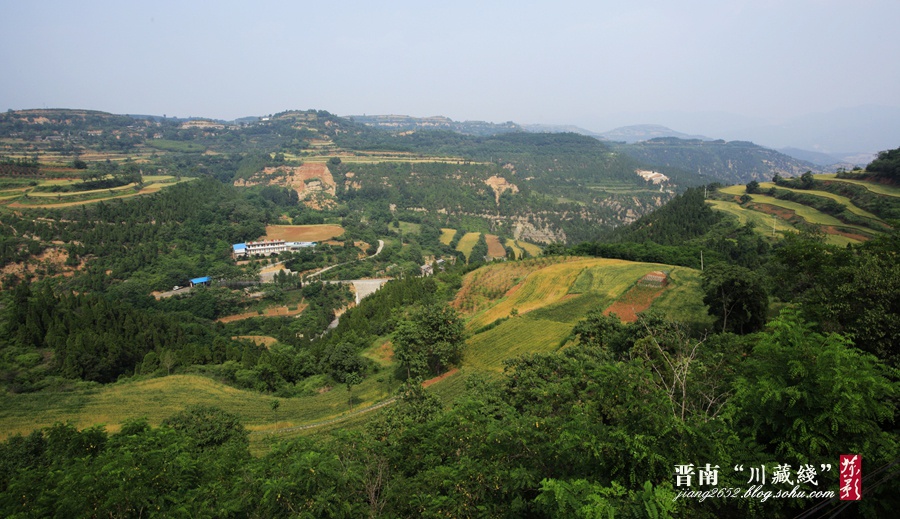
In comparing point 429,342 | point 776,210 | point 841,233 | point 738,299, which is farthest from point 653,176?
point 429,342

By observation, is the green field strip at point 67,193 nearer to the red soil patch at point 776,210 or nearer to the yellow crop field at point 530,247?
the yellow crop field at point 530,247

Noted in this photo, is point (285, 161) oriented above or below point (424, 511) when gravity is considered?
above

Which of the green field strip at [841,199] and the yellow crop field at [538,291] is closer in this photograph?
the yellow crop field at [538,291]

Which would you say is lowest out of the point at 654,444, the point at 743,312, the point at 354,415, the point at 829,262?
the point at 354,415

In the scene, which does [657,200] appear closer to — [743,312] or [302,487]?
[743,312]

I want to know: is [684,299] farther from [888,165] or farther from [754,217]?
[888,165]

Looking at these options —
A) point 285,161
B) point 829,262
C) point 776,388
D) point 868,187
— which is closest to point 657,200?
point 868,187

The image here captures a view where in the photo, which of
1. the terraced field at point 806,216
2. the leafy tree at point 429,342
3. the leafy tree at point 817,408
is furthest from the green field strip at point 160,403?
the terraced field at point 806,216
